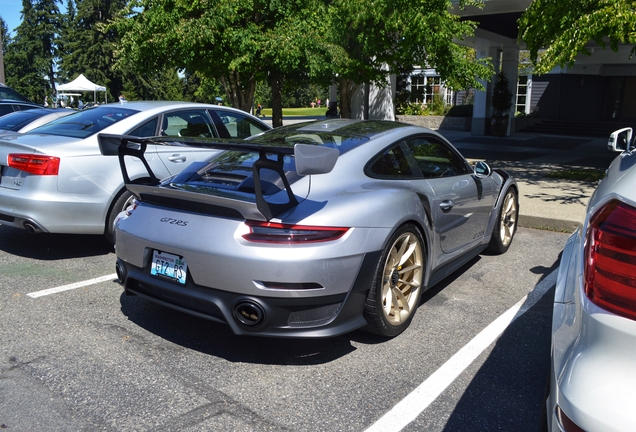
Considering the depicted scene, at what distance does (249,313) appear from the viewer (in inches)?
139

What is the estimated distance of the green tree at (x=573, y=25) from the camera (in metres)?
→ 9.08

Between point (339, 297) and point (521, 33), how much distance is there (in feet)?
33.3

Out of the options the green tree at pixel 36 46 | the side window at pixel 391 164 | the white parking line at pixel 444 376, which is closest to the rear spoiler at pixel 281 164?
the side window at pixel 391 164

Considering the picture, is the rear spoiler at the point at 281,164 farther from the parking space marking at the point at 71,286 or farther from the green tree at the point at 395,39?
the green tree at the point at 395,39

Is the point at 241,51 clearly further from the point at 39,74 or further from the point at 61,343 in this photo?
the point at 39,74

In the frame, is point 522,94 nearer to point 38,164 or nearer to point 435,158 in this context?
point 435,158

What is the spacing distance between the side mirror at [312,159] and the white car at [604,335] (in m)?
1.66

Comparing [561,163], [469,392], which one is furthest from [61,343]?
[561,163]

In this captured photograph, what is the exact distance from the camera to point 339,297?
3596 mm

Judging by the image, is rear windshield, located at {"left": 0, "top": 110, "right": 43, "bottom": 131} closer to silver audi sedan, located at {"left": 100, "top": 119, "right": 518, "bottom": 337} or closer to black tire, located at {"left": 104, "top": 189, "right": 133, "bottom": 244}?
black tire, located at {"left": 104, "top": 189, "right": 133, "bottom": 244}

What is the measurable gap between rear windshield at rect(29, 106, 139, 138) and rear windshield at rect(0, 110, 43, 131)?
472 centimetres

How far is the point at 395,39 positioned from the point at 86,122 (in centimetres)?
823

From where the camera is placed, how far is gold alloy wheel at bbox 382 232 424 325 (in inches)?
159

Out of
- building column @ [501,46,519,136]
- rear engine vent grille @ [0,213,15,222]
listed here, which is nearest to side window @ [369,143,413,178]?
rear engine vent grille @ [0,213,15,222]
